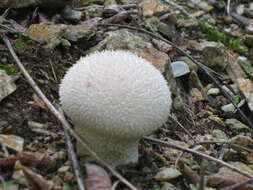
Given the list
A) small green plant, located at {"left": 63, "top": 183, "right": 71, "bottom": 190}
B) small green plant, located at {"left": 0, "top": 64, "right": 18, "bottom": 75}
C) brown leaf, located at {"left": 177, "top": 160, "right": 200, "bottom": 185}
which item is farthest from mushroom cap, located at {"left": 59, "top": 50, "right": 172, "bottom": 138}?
small green plant, located at {"left": 0, "top": 64, "right": 18, "bottom": 75}

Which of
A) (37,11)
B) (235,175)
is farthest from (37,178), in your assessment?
(37,11)

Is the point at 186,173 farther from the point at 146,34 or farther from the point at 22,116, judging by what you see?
the point at 146,34

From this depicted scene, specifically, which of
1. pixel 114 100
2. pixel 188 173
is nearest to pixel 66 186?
pixel 114 100

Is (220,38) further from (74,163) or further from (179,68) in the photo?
(74,163)

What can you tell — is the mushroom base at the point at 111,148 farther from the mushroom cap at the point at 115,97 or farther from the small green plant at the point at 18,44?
the small green plant at the point at 18,44

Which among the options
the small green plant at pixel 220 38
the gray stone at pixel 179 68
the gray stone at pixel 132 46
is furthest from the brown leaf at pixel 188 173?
the small green plant at pixel 220 38

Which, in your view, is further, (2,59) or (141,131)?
(2,59)
